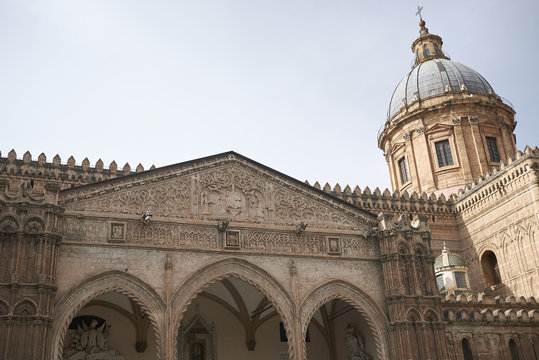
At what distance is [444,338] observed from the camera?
21.8 metres

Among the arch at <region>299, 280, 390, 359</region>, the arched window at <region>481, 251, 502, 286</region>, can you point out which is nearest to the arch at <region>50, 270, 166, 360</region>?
the arch at <region>299, 280, 390, 359</region>

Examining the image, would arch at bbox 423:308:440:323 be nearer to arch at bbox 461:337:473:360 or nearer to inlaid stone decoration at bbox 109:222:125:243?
arch at bbox 461:337:473:360

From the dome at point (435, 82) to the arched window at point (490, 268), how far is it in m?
13.8

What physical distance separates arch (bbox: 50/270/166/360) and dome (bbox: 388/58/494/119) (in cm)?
3056

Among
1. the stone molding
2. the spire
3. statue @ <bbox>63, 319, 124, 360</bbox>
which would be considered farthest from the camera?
the spire

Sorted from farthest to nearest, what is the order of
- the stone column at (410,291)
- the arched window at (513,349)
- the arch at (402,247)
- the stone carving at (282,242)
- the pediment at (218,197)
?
the arched window at (513,349)
the arch at (402,247)
the stone carving at (282,242)
the stone column at (410,291)
the pediment at (218,197)

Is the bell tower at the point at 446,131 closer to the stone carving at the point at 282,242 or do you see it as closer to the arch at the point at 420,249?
the arch at the point at 420,249

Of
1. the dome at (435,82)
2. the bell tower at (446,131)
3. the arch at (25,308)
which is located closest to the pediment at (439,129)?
the bell tower at (446,131)

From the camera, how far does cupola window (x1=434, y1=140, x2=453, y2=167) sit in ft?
138

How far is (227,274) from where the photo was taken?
2086 centimetres

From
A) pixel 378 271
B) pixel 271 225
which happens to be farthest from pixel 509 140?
pixel 271 225

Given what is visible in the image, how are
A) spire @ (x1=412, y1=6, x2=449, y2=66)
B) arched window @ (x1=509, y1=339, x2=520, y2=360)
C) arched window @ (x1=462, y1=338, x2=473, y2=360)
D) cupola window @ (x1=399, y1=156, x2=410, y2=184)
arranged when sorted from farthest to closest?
spire @ (x1=412, y1=6, x2=449, y2=66) → cupola window @ (x1=399, y1=156, x2=410, y2=184) → arched window @ (x1=509, y1=339, x2=520, y2=360) → arched window @ (x1=462, y1=338, x2=473, y2=360)

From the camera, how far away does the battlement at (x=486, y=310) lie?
933 inches

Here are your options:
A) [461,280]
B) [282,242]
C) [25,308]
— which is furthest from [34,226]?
[461,280]
